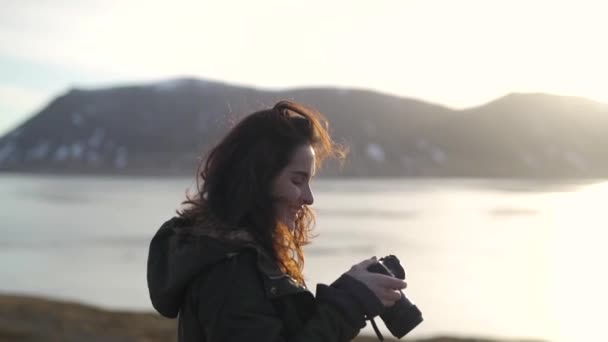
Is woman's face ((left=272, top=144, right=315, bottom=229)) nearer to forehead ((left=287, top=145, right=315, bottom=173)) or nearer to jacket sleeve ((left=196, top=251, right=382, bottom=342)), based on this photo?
forehead ((left=287, top=145, right=315, bottom=173))

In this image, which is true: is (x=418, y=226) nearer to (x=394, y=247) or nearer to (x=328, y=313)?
(x=394, y=247)

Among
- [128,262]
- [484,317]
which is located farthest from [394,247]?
[484,317]

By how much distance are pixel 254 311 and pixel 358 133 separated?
15279 centimetres

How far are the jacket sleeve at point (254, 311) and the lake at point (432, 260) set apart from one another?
762mm

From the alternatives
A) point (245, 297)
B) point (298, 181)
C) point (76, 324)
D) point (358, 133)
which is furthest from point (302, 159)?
point (358, 133)

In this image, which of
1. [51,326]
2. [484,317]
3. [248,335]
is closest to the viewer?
[248,335]

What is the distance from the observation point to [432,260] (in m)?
27.4

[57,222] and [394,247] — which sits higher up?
[394,247]

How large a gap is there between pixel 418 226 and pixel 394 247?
517 inches

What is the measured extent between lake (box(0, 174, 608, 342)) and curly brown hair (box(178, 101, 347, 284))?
518 mm

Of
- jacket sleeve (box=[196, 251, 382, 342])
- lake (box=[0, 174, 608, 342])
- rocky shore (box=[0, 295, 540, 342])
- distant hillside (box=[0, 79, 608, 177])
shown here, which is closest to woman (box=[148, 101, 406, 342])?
jacket sleeve (box=[196, 251, 382, 342])

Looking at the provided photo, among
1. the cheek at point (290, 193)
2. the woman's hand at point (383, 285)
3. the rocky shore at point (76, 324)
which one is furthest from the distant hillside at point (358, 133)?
the woman's hand at point (383, 285)

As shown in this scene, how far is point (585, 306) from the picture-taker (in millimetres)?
19109

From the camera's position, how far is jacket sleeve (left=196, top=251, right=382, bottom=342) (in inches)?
72.0
